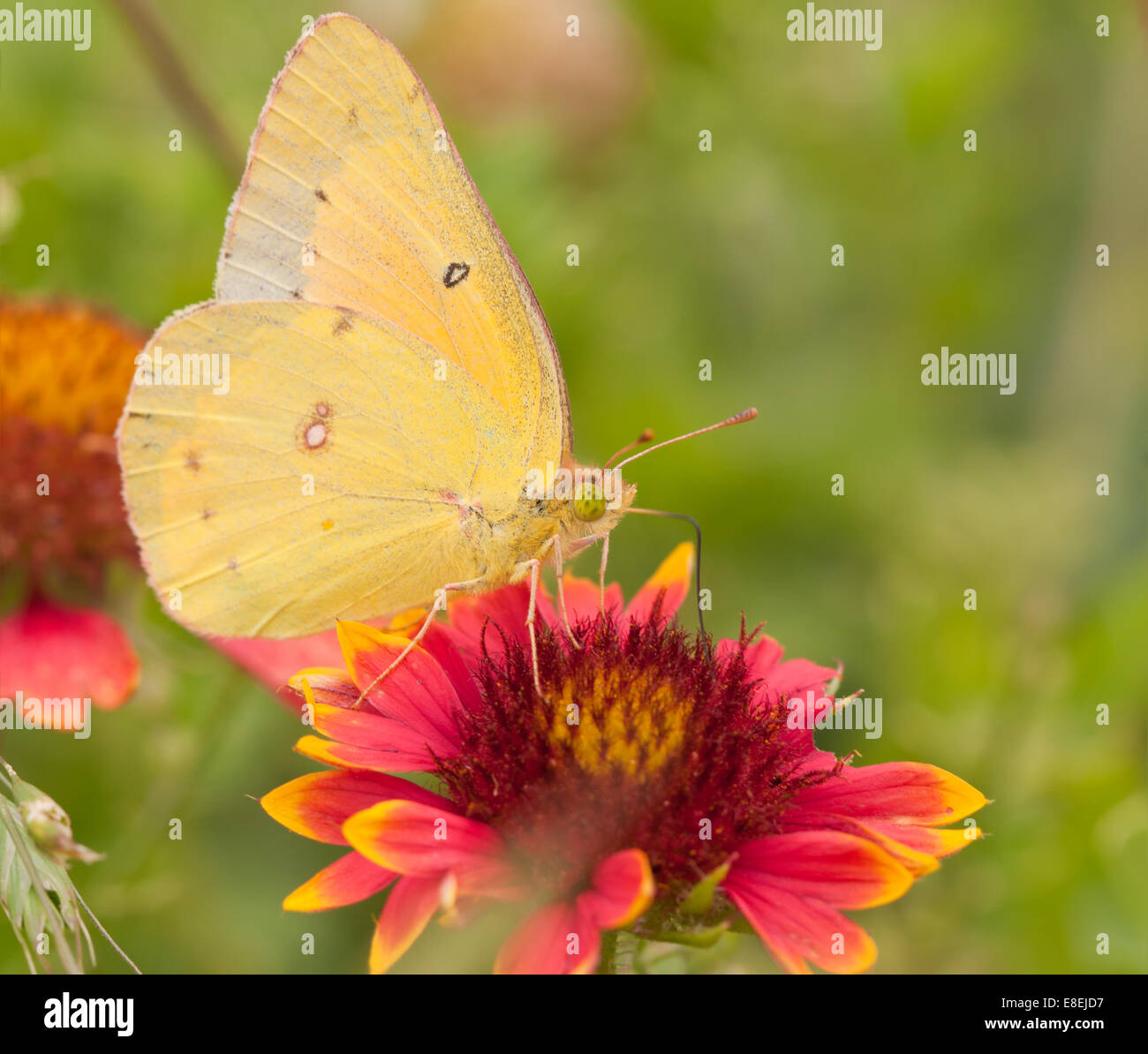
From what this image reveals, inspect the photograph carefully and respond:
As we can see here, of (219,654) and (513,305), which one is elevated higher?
(513,305)

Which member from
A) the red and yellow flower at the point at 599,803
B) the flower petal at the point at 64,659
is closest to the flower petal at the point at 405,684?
the red and yellow flower at the point at 599,803

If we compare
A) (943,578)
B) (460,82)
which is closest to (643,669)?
(943,578)

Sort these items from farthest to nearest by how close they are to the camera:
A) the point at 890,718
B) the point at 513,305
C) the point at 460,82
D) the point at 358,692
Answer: the point at 460,82
the point at 890,718
the point at 513,305
the point at 358,692

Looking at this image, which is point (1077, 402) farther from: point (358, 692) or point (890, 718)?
point (358, 692)

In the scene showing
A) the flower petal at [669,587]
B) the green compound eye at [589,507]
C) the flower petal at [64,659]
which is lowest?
the flower petal at [64,659]

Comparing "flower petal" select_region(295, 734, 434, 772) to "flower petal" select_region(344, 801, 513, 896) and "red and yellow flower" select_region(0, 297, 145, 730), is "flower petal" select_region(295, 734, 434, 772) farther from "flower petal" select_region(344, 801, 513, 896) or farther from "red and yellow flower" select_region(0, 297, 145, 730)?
"red and yellow flower" select_region(0, 297, 145, 730)

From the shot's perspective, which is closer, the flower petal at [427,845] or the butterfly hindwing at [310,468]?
the flower petal at [427,845]

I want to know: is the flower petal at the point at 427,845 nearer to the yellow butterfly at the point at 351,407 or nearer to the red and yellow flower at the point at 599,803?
the red and yellow flower at the point at 599,803
